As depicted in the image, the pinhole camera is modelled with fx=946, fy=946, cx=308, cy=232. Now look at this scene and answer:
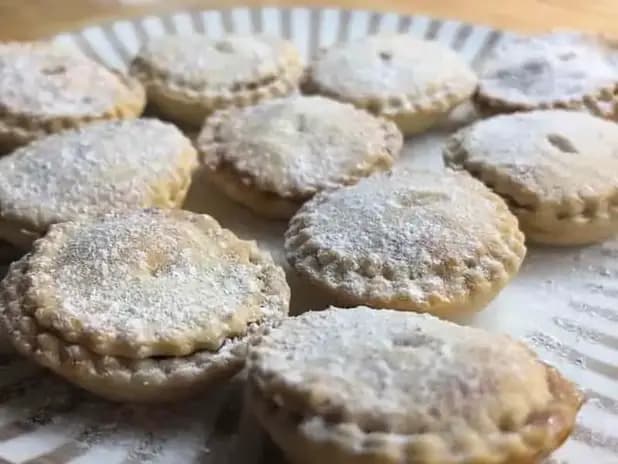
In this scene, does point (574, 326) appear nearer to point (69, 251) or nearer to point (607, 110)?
point (607, 110)

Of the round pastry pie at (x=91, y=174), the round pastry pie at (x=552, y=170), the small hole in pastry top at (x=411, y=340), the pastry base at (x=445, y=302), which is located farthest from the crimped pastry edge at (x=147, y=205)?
the small hole in pastry top at (x=411, y=340)

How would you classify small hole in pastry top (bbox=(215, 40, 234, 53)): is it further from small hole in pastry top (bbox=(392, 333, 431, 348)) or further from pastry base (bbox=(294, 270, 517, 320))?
small hole in pastry top (bbox=(392, 333, 431, 348))

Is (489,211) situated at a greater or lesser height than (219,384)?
greater

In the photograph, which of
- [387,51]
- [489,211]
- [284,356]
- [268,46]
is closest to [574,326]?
[489,211]

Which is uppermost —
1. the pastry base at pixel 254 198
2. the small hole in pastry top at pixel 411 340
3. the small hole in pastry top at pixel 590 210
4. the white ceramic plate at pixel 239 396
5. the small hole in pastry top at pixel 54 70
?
the small hole in pastry top at pixel 411 340

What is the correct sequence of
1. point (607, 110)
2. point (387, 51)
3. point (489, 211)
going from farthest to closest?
1. point (387, 51)
2. point (607, 110)
3. point (489, 211)

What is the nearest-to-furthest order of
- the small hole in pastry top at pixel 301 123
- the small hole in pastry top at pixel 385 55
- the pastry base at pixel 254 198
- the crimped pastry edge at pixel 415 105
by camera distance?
1. the pastry base at pixel 254 198
2. the small hole in pastry top at pixel 301 123
3. the crimped pastry edge at pixel 415 105
4. the small hole in pastry top at pixel 385 55

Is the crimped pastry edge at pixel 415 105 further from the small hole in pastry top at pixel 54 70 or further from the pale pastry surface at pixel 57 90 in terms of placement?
the small hole in pastry top at pixel 54 70
